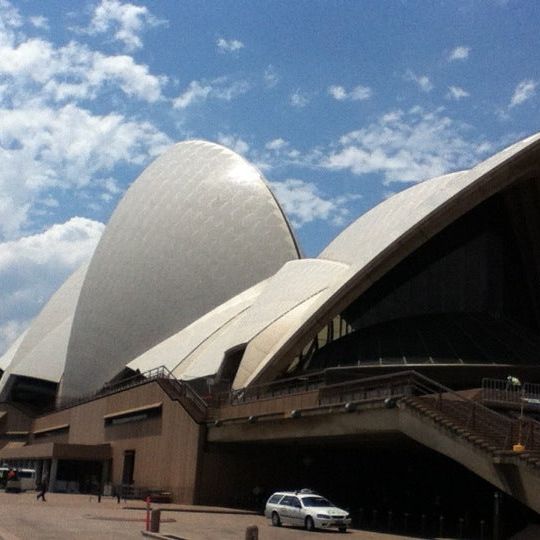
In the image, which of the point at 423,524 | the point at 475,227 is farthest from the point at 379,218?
the point at 423,524

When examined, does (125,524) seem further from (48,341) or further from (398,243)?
(48,341)

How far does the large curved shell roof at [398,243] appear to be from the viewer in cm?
3200

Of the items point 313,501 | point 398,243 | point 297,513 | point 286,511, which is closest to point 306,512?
point 297,513

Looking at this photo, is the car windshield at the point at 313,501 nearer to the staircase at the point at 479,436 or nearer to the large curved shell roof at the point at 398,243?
the staircase at the point at 479,436

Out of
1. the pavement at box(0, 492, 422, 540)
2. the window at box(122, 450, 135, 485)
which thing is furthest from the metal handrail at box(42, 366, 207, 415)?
the pavement at box(0, 492, 422, 540)

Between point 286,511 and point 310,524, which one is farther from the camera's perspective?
point 286,511

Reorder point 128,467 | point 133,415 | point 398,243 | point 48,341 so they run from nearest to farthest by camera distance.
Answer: point 398,243 < point 133,415 < point 128,467 < point 48,341

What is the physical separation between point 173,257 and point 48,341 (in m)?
16.3

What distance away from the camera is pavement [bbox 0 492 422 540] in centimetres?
1877

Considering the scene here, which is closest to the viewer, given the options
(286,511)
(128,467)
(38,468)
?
(286,511)

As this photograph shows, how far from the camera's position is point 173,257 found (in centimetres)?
5094

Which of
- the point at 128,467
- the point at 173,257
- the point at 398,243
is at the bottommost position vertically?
the point at 128,467

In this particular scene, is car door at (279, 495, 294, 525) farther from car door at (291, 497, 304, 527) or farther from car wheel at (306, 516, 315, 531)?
car wheel at (306, 516, 315, 531)

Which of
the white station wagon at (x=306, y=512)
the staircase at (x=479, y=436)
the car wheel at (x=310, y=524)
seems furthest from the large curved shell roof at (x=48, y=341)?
the staircase at (x=479, y=436)
